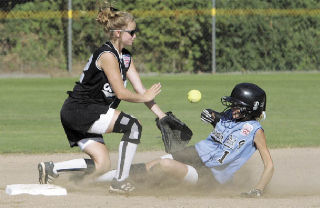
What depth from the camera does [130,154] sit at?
6828 mm

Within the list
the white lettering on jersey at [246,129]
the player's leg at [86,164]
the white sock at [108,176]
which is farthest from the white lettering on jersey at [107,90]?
the white lettering on jersey at [246,129]

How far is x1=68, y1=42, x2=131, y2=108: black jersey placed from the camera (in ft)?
22.8

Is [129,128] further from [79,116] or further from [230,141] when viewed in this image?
[230,141]

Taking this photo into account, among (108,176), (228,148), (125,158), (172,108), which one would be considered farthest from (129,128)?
(172,108)

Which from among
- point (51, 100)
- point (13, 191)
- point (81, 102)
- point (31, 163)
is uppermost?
point (81, 102)

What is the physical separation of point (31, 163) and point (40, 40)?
12.9 m

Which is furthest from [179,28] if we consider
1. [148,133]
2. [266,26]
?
[148,133]

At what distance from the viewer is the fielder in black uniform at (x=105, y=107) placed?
6.82m

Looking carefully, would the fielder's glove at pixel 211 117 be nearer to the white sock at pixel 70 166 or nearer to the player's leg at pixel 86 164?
the player's leg at pixel 86 164

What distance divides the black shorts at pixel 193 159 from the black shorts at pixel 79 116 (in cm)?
84

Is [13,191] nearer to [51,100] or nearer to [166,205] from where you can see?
[166,205]

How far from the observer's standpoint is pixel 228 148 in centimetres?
694

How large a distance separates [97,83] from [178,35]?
51.4ft

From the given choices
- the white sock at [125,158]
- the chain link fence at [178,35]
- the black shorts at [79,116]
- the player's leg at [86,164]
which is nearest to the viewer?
the white sock at [125,158]
